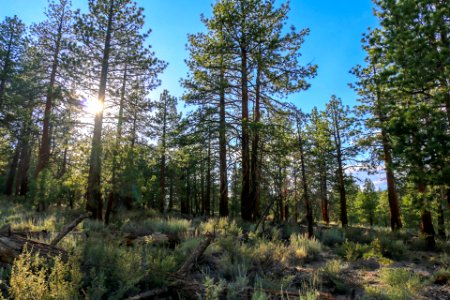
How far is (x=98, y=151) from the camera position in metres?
12.2

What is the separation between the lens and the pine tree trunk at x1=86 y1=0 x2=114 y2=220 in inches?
485

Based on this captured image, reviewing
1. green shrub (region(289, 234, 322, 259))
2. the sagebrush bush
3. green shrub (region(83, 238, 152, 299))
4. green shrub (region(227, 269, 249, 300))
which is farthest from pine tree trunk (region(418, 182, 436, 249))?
green shrub (region(83, 238, 152, 299))

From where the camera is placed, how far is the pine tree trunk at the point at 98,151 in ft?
40.4

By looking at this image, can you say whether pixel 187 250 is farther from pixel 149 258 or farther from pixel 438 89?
pixel 438 89

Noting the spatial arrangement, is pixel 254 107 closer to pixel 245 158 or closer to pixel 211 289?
pixel 245 158

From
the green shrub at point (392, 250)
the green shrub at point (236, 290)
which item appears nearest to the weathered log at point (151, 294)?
the green shrub at point (236, 290)

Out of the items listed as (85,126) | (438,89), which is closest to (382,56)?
(438,89)

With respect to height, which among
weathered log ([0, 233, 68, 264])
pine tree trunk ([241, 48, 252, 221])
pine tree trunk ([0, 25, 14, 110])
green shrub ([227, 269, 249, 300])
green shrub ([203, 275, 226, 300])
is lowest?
green shrub ([227, 269, 249, 300])

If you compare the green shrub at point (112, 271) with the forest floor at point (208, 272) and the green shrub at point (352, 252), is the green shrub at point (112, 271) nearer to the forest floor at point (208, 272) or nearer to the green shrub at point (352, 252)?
the forest floor at point (208, 272)

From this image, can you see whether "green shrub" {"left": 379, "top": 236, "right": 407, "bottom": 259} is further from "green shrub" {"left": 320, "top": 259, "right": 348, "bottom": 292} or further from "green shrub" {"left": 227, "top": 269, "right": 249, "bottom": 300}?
"green shrub" {"left": 227, "top": 269, "right": 249, "bottom": 300}

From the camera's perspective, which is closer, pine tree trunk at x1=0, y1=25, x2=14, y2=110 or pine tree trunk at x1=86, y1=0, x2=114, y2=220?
pine tree trunk at x1=86, y1=0, x2=114, y2=220

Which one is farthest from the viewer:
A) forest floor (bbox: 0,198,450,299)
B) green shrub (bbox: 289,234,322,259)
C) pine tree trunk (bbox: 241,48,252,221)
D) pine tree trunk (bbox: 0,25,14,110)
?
pine tree trunk (bbox: 0,25,14,110)

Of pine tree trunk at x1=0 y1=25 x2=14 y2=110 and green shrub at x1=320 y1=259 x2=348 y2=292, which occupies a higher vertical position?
pine tree trunk at x1=0 y1=25 x2=14 y2=110

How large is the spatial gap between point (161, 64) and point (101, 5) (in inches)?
146
